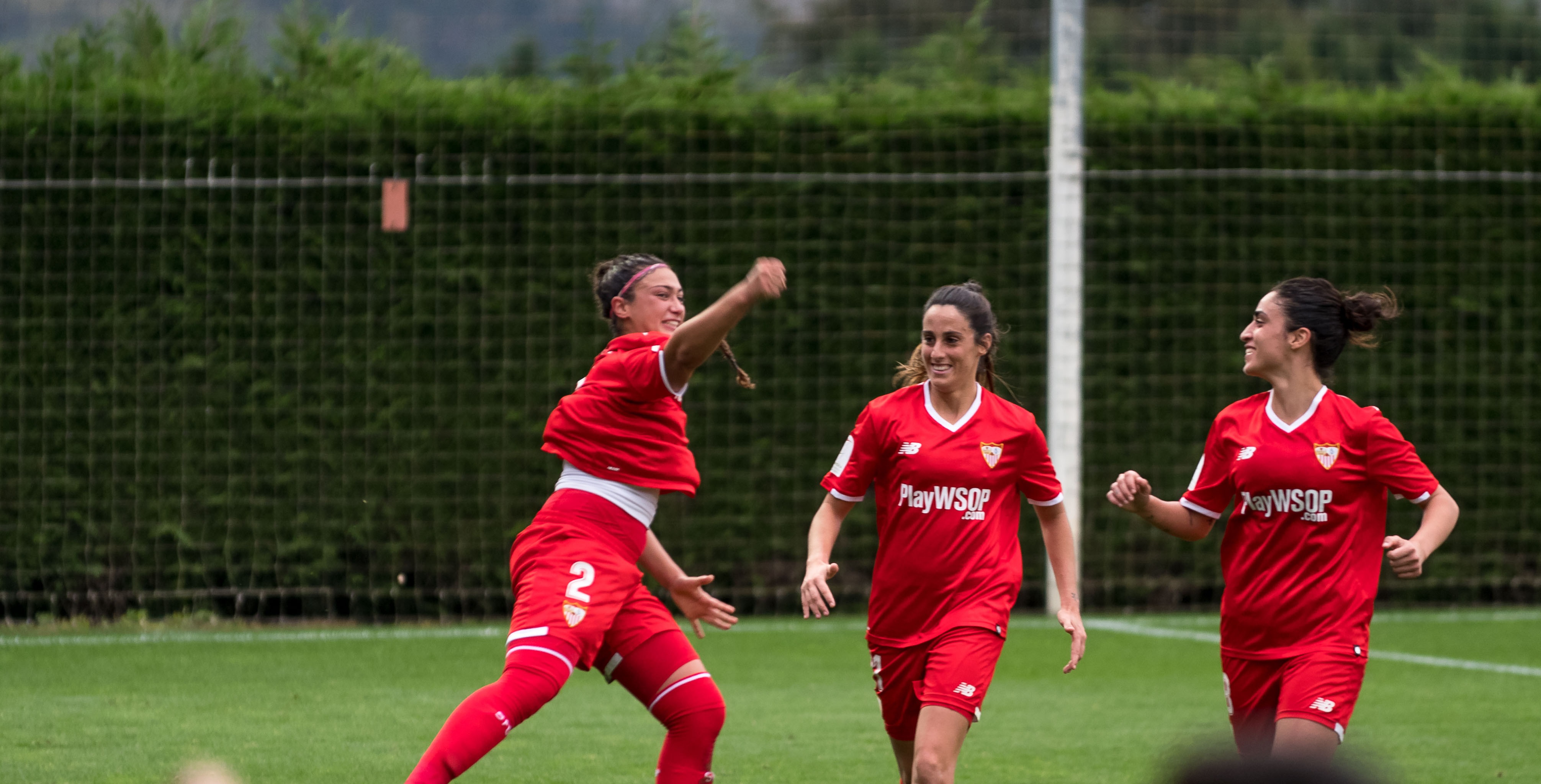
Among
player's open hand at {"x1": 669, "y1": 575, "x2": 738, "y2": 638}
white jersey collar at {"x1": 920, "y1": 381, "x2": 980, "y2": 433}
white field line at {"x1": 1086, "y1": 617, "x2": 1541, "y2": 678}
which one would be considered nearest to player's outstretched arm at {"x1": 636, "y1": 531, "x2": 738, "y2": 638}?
player's open hand at {"x1": 669, "y1": 575, "x2": 738, "y2": 638}

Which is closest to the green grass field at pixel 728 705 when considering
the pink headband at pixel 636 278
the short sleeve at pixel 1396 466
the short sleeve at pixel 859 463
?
the short sleeve at pixel 1396 466

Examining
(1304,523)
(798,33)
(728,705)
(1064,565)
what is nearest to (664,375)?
(1064,565)

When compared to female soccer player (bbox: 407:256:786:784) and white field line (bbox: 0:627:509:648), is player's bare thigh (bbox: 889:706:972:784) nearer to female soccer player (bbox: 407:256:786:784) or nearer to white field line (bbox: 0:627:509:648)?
female soccer player (bbox: 407:256:786:784)

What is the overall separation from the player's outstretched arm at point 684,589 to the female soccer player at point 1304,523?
3.77 ft

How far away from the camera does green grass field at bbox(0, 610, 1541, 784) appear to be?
19.1 feet

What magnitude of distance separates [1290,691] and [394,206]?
22.0 ft

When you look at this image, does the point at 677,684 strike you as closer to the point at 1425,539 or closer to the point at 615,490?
the point at 615,490

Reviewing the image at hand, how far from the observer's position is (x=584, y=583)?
169 inches

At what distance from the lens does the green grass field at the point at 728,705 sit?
582cm

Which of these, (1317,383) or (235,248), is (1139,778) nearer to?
(1317,383)

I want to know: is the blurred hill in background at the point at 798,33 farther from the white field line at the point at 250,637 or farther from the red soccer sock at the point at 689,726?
the red soccer sock at the point at 689,726

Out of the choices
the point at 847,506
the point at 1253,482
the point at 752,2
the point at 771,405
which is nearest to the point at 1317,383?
the point at 1253,482

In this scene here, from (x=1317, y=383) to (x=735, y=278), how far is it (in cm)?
564

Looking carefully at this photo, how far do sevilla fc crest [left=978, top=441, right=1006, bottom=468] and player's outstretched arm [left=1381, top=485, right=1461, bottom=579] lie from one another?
3.44 feet
